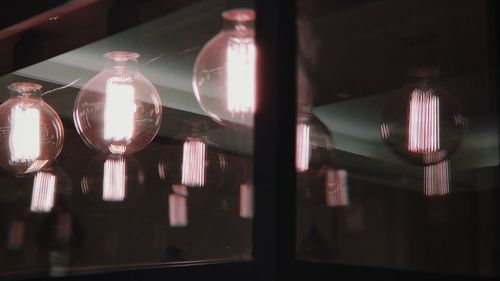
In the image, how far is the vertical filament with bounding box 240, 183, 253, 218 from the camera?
0.90 meters

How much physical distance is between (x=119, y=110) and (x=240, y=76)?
21.9 inches

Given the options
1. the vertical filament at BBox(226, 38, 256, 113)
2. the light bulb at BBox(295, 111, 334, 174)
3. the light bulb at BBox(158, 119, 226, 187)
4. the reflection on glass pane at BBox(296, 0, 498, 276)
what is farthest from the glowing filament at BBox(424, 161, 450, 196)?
the light bulb at BBox(158, 119, 226, 187)

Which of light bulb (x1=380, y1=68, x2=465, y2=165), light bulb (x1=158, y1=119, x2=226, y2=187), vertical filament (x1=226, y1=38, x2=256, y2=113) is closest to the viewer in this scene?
vertical filament (x1=226, y1=38, x2=256, y2=113)

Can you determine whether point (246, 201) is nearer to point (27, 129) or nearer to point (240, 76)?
point (240, 76)

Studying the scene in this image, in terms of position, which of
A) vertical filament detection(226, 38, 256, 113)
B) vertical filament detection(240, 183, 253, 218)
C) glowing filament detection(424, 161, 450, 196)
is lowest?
vertical filament detection(240, 183, 253, 218)

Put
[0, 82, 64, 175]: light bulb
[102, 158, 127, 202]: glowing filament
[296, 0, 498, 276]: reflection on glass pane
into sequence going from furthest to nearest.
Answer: [0, 82, 64, 175]: light bulb
[102, 158, 127, 202]: glowing filament
[296, 0, 498, 276]: reflection on glass pane

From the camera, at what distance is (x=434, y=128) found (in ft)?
5.67

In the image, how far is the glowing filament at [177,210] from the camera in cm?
126

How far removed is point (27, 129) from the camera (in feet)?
5.57

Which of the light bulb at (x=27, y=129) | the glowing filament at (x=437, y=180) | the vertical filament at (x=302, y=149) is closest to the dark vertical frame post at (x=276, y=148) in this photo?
the vertical filament at (x=302, y=149)

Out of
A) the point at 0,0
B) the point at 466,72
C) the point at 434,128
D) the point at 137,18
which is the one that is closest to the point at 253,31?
the point at 466,72

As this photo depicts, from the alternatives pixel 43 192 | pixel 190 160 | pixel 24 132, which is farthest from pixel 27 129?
pixel 190 160

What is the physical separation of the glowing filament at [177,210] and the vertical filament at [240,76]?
0.28 metres

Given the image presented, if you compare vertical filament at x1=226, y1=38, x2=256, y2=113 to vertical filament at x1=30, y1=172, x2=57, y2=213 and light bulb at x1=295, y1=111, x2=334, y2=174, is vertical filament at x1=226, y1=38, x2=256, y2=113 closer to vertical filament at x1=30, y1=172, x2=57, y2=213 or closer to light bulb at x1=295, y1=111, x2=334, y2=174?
light bulb at x1=295, y1=111, x2=334, y2=174
